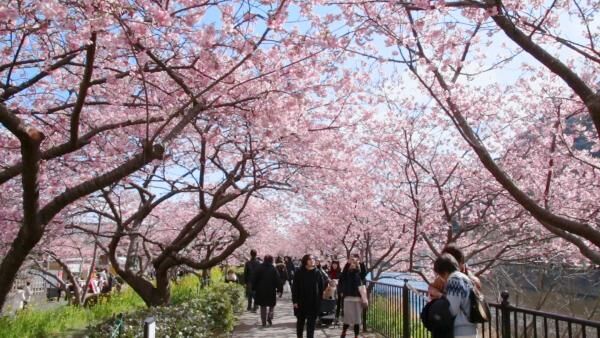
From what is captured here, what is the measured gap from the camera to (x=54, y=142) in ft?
27.2

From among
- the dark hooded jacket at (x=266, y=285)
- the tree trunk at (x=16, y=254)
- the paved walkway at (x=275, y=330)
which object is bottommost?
the paved walkway at (x=275, y=330)

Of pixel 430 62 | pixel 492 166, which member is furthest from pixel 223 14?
pixel 492 166

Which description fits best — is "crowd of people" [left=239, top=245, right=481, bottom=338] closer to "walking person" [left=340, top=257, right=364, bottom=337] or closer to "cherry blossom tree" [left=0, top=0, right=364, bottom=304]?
"walking person" [left=340, top=257, right=364, bottom=337]

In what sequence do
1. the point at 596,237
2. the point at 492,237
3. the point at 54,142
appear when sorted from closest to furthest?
the point at 596,237, the point at 54,142, the point at 492,237

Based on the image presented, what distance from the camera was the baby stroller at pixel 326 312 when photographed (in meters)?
11.6

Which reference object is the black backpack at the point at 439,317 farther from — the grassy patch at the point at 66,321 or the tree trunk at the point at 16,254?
the grassy patch at the point at 66,321

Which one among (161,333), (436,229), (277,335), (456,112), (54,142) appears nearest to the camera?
(456,112)

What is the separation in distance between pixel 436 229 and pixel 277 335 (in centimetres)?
481

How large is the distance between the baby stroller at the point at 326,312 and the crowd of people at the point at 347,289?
0.12 m

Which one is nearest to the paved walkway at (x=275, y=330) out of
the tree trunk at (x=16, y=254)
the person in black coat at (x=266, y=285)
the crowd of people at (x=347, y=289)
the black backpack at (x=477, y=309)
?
the crowd of people at (x=347, y=289)

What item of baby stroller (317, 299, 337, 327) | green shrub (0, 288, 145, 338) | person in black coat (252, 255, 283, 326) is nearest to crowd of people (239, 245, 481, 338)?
person in black coat (252, 255, 283, 326)

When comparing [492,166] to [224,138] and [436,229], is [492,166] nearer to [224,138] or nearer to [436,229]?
[224,138]

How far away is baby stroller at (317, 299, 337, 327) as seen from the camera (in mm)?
11609

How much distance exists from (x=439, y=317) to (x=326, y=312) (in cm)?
790
